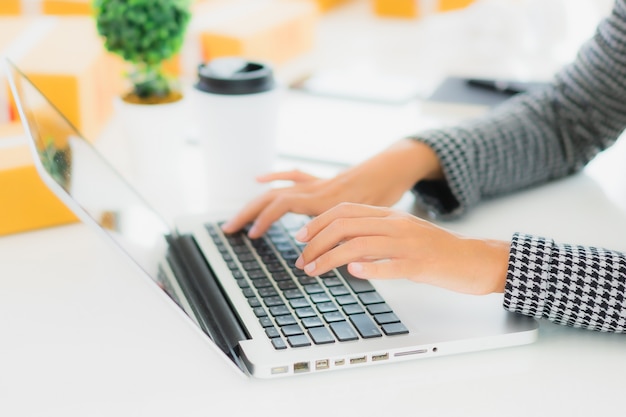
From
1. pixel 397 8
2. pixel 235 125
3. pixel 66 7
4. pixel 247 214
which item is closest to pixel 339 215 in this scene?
pixel 247 214

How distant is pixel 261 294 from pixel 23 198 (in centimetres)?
30

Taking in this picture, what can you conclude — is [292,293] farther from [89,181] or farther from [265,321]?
[89,181]

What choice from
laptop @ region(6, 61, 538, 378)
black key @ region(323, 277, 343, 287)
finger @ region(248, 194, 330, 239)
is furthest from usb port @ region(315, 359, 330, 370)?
finger @ region(248, 194, 330, 239)

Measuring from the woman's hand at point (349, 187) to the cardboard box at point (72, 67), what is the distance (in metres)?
0.27

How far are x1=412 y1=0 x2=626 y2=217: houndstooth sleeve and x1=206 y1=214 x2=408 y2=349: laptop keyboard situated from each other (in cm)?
21

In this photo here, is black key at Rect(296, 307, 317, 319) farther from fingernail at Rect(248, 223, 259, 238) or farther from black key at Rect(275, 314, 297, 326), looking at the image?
fingernail at Rect(248, 223, 259, 238)

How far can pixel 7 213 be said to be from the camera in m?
0.83

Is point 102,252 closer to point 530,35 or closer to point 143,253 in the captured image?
point 143,253

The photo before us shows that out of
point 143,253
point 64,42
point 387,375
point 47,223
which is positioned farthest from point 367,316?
point 64,42

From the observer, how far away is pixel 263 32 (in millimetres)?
1306

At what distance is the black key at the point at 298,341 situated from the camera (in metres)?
0.60

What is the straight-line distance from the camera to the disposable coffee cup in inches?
34.8

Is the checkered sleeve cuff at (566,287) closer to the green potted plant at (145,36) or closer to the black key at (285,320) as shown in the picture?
the black key at (285,320)

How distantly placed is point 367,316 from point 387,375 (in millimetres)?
56
